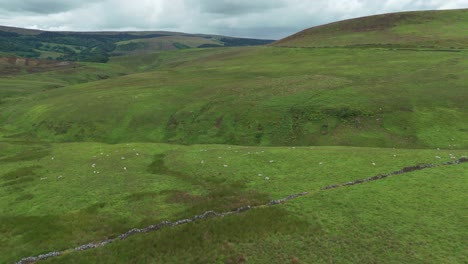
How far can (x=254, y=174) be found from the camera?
46000 mm

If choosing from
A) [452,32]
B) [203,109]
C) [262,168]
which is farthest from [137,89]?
[452,32]

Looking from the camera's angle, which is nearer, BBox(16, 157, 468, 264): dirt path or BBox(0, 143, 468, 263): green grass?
BBox(0, 143, 468, 263): green grass

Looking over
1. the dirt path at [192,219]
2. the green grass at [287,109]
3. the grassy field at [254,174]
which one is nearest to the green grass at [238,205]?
the grassy field at [254,174]

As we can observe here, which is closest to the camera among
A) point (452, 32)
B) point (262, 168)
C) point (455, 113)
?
point (262, 168)

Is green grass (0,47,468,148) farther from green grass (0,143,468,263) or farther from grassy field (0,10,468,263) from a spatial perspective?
green grass (0,143,468,263)

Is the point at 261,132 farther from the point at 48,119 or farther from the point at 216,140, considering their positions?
the point at 48,119

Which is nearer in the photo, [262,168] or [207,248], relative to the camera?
[207,248]

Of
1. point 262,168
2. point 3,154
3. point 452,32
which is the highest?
point 452,32

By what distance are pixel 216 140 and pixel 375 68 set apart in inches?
3142

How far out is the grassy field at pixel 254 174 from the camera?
94.6ft

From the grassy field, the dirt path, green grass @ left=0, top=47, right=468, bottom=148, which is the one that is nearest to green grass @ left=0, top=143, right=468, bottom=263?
the grassy field

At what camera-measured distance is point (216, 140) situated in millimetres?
79375

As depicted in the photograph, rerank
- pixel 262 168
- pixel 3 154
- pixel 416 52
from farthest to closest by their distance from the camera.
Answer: pixel 416 52 → pixel 3 154 → pixel 262 168

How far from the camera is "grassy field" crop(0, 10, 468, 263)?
28828mm
